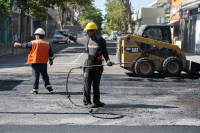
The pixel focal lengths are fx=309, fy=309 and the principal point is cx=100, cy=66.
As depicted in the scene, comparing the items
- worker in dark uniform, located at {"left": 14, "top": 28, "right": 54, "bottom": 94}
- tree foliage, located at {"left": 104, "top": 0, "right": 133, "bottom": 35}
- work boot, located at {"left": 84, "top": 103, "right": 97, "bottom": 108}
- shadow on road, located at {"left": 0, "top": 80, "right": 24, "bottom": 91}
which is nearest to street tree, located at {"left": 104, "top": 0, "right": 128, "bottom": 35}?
tree foliage, located at {"left": 104, "top": 0, "right": 133, "bottom": 35}

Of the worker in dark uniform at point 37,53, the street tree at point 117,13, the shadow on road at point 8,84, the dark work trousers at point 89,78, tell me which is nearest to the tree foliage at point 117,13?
the street tree at point 117,13

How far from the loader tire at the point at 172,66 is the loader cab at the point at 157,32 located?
1245 millimetres

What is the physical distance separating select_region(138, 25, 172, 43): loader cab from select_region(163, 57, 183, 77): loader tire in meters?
1.24

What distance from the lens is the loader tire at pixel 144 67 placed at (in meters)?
12.3

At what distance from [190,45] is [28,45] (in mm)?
24716

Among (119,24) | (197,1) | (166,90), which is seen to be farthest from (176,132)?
(119,24)

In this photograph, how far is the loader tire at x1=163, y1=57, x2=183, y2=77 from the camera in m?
12.5

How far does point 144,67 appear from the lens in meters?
12.5

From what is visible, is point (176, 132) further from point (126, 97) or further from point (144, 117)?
point (126, 97)

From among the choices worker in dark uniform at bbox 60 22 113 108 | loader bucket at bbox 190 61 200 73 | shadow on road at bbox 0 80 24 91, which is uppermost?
worker in dark uniform at bbox 60 22 113 108

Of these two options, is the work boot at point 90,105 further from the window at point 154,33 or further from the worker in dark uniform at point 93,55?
the window at point 154,33

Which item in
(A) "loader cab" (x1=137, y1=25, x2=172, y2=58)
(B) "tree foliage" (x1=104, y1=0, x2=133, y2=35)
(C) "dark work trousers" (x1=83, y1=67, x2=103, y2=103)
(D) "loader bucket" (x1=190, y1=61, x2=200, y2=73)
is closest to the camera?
(C) "dark work trousers" (x1=83, y1=67, x2=103, y2=103)

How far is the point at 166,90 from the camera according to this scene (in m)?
9.53

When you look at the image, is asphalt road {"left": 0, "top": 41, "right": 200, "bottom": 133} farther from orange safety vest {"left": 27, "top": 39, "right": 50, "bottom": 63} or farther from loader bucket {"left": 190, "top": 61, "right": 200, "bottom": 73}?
loader bucket {"left": 190, "top": 61, "right": 200, "bottom": 73}
